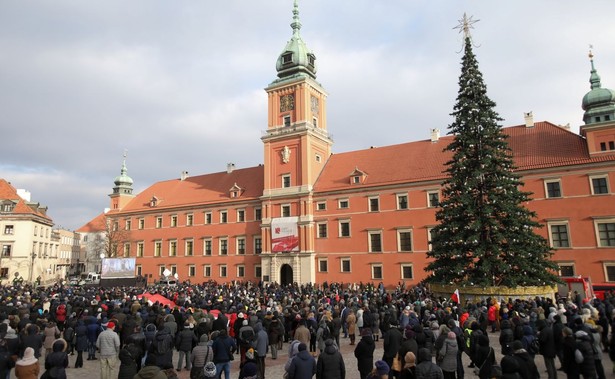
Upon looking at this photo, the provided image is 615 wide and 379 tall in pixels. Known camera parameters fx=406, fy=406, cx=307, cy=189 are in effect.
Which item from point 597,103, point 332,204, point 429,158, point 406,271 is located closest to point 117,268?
point 332,204

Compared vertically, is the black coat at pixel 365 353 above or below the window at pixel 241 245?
below

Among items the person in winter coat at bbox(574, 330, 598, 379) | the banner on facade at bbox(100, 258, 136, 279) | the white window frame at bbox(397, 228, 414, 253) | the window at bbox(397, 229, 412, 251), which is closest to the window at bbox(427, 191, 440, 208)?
the white window frame at bbox(397, 228, 414, 253)

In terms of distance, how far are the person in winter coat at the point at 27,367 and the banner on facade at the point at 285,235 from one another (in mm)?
33132

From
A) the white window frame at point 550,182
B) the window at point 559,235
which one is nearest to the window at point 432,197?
the white window frame at point 550,182

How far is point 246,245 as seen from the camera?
4494 cm

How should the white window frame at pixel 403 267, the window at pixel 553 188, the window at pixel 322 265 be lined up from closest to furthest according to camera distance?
the window at pixel 553 188 < the white window frame at pixel 403 267 < the window at pixel 322 265

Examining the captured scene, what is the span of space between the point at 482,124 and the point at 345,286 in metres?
21.0

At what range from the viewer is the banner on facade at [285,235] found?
40.9 metres

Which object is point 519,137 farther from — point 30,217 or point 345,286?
point 30,217

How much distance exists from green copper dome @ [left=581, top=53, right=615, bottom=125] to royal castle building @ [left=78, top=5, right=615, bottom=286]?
0.22ft

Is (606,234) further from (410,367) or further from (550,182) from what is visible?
(410,367)

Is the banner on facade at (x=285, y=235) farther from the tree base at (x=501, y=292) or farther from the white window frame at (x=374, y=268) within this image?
the tree base at (x=501, y=292)

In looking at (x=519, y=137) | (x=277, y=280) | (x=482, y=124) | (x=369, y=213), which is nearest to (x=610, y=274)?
(x=519, y=137)

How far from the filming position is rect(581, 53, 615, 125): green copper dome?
29609mm
